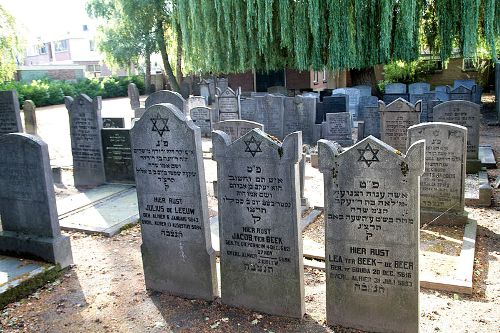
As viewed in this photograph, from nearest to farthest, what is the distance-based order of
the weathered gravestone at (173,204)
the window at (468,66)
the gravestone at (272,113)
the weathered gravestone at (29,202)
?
the weathered gravestone at (173,204), the weathered gravestone at (29,202), the gravestone at (272,113), the window at (468,66)

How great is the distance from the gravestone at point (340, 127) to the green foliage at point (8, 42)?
553 inches

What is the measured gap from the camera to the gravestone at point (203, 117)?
49.4ft

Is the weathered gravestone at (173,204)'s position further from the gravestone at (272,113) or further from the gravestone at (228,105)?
the gravestone at (228,105)

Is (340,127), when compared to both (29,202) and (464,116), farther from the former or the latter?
(29,202)

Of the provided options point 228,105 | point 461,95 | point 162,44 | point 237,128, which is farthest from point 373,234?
point 162,44

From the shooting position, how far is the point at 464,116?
9.12 metres

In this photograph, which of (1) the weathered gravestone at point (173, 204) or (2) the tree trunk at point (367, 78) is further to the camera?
(2) the tree trunk at point (367, 78)

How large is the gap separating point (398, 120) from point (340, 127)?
9.85ft

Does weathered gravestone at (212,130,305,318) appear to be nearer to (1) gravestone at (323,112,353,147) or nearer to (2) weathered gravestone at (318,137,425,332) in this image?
(2) weathered gravestone at (318,137,425,332)

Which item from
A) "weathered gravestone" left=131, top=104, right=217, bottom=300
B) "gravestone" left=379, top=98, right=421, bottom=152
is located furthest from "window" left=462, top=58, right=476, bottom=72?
"weathered gravestone" left=131, top=104, right=217, bottom=300

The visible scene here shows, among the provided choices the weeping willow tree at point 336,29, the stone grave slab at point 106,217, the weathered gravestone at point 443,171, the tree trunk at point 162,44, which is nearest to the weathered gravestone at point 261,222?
the stone grave slab at point 106,217

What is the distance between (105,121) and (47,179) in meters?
5.65

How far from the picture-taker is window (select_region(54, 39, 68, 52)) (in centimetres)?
6635

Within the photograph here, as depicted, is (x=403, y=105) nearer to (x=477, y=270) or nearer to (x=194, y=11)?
(x=477, y=270)
